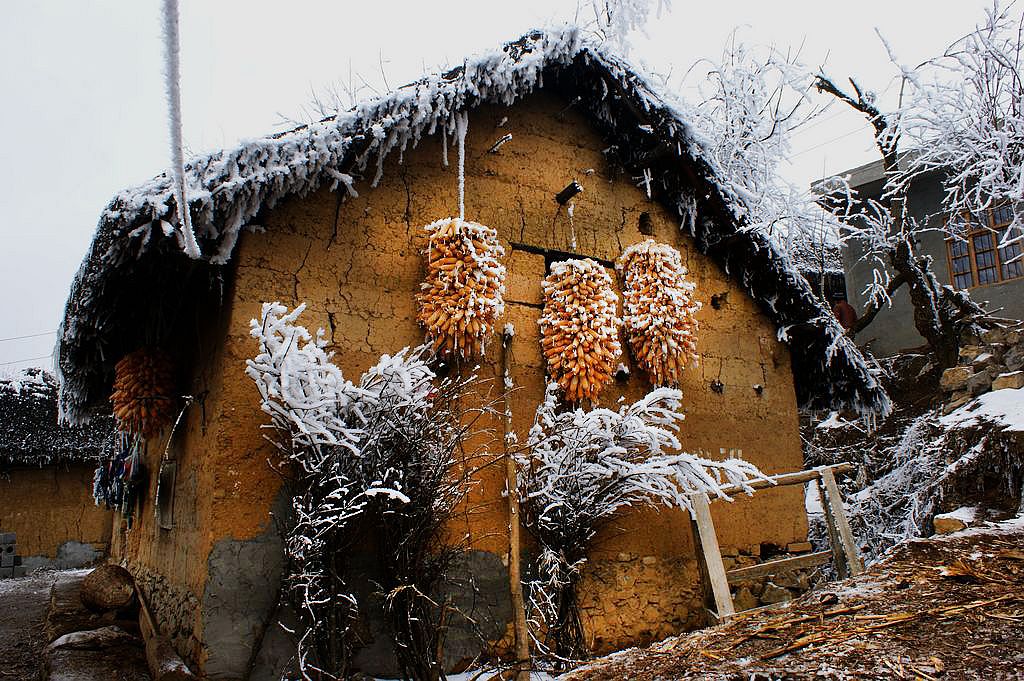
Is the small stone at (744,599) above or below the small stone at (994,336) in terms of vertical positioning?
below

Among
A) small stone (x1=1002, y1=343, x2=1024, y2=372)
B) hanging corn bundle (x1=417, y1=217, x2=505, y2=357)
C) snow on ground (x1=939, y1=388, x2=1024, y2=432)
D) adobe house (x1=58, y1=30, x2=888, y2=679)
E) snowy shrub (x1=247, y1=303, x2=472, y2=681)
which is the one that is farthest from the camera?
small stone (x1=1002, y1=343, x2=1024, y2=372)

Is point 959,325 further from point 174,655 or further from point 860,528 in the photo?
point 174,655

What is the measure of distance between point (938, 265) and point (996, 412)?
7.44m

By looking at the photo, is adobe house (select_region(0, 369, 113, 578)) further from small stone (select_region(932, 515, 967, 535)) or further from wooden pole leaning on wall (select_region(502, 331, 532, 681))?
small stone (select_region(932, 515, 967, 535))

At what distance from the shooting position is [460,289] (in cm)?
499

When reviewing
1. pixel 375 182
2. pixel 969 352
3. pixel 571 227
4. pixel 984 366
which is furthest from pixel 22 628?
pixel 969 352

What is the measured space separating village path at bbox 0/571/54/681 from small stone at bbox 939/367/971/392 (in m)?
12.3

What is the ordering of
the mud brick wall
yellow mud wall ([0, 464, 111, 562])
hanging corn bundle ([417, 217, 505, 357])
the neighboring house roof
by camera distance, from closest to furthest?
the mud brick wall < hanging corn bundle ([417, 217, 505, 357]) < the neighboring house roof < yellow mud wall ([0, 464, 111, 562])

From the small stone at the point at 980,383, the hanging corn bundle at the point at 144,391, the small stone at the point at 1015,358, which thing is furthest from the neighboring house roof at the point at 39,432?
the small stone at the point at 1015,358

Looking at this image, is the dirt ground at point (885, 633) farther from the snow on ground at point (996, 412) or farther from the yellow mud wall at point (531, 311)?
the snow on ground at point (996, 412)

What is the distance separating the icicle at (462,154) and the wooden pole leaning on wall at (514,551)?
1.32 metres

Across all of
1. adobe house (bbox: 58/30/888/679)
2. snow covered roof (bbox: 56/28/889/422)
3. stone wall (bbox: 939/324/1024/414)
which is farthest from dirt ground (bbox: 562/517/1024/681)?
stone wall (bbox: 939/324/1024/414)

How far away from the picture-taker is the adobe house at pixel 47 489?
47.8ft

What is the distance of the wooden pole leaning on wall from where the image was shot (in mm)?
4516
